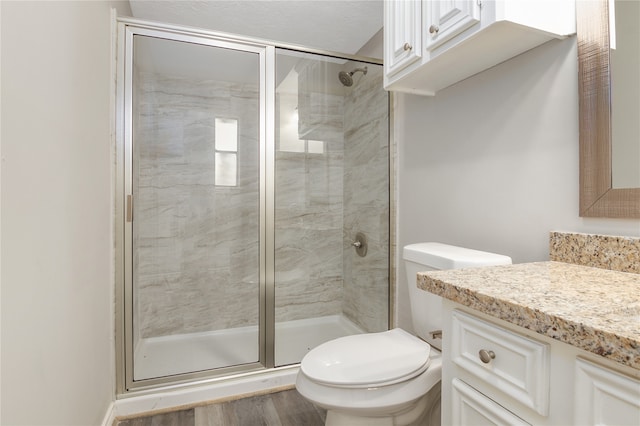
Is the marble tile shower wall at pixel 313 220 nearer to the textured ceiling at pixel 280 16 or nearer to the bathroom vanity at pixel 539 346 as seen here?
the textured ceiling at pixel 280 16

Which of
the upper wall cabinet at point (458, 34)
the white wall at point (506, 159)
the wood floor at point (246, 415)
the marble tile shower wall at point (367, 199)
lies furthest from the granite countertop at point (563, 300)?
the marble tile shower wall at point (367, 199)

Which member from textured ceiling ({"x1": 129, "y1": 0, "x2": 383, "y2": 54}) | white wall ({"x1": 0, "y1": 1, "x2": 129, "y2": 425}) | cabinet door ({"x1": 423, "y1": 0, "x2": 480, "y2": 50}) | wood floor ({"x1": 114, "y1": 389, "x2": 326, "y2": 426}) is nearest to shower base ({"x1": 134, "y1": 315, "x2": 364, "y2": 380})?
wood floor ({"x1": 114, "y1": 389, "x2": 326, "y2": 426})

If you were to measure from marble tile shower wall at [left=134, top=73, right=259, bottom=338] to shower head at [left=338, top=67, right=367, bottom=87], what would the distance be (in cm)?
65

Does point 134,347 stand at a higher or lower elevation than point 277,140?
lower

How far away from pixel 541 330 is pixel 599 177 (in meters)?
0.74

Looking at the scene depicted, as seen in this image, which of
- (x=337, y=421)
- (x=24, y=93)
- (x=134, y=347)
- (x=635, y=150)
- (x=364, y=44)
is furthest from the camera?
(x=364, y=44)

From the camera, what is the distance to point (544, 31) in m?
1.12

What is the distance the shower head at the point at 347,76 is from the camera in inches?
93.4

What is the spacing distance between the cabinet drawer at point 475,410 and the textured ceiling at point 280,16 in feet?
6.74

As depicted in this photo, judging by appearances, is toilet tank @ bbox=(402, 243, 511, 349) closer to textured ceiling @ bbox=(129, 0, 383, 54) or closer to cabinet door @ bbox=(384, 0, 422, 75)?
cabinet door @ bbox=(384, 0, 422, 75)

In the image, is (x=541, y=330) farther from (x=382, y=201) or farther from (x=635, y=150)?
(x=382, y=201)

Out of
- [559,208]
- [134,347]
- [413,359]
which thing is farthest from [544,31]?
[134,347]

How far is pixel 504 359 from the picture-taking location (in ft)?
2.31

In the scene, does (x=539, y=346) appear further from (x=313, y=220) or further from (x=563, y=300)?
(x=313, y=220)
